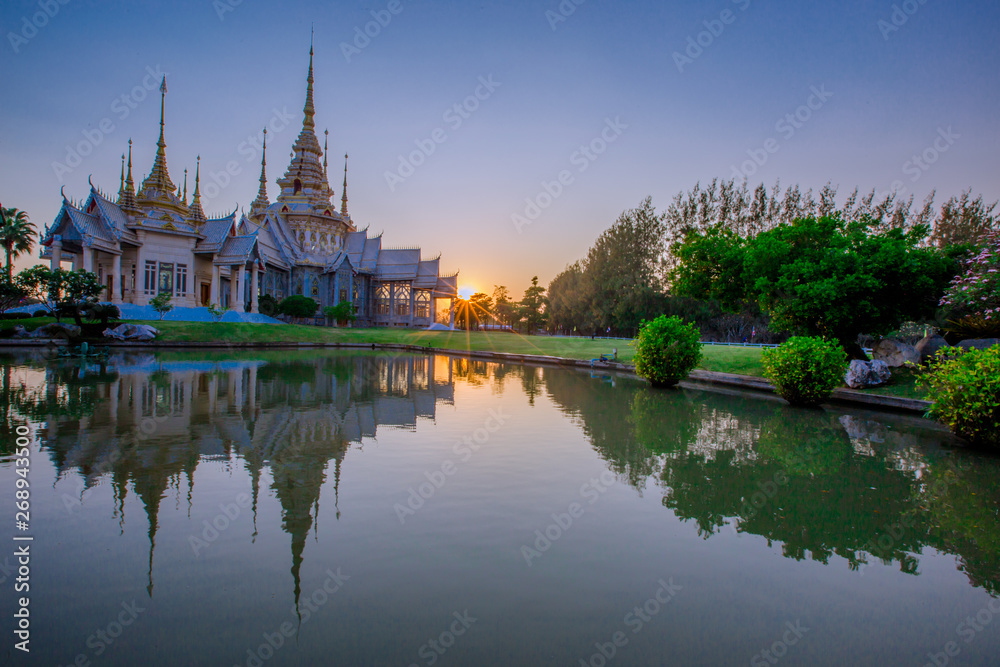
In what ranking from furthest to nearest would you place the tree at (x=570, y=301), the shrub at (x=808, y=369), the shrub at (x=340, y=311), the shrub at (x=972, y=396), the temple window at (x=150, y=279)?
the tree at (x=570, y=301), the shrub at (x=340, y=311), the temple window at (x=150, y=279), the shrub at (x=808, y=369), the shrub at (x=972, y=396)

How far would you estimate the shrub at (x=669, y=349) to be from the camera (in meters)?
15.3

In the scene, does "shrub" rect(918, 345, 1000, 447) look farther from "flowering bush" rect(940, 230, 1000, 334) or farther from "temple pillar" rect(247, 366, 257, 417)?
"temple pillar" rect(247, 366, 257, 417)

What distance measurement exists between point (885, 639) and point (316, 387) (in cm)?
1199

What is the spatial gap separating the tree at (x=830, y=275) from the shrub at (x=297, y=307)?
30.7 m

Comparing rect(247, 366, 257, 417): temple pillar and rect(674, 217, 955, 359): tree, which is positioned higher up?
rect(674, 217, 955, 359): tree

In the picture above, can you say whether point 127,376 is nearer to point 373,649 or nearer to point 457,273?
point 373,649

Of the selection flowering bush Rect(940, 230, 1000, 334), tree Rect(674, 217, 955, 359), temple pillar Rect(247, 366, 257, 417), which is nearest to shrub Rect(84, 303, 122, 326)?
temple pillar Rect(247, 366, 257, 417)

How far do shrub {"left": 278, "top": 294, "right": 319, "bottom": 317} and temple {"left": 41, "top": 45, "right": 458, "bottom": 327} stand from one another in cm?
261

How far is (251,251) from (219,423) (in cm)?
3177

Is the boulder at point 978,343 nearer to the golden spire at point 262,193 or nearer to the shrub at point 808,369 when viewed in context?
the shrub at point 808,369

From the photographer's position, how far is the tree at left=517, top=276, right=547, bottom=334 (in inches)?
2847

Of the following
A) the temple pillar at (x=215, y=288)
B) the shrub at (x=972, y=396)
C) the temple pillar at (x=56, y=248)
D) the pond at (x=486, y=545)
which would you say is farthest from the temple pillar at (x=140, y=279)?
the shrub at (x=972, y=396)

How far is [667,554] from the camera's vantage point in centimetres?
409

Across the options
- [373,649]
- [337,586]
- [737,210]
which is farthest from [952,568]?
[737,210]
